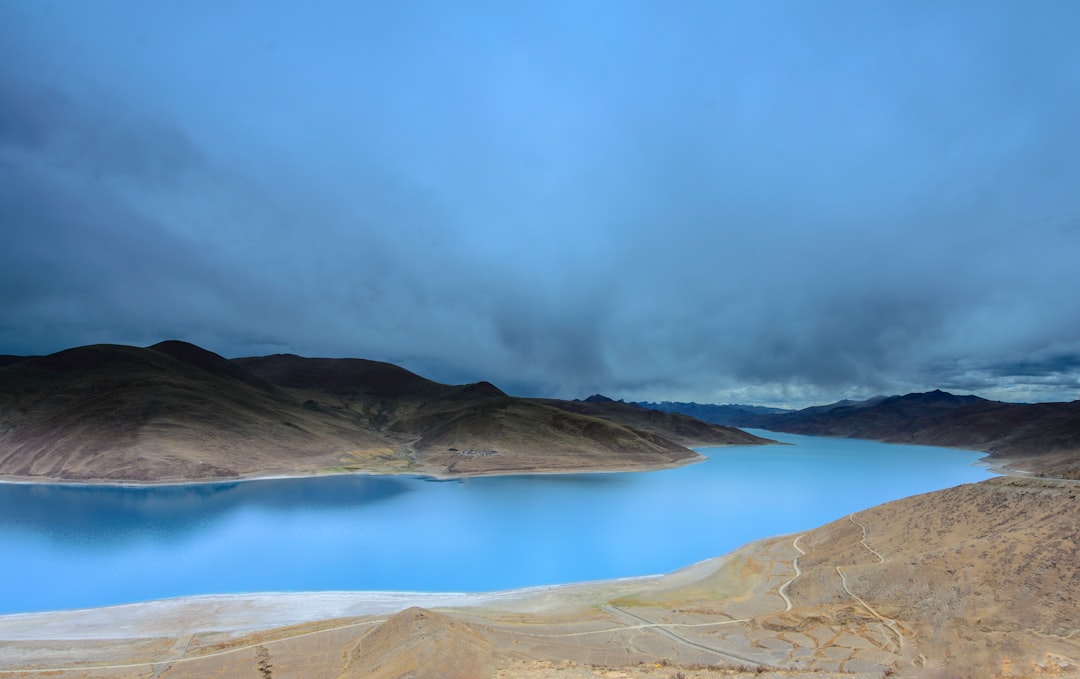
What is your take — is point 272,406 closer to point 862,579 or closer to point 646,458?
point 646,458

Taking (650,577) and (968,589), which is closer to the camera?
(968,589)

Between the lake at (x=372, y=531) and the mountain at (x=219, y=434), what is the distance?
30.1 ft

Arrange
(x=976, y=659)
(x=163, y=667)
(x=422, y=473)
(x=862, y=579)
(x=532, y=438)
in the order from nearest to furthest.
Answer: (x=976, y=659), (x=163, y=667), (x=862, y=579), (x=422, y=473), (x=532, y=438)

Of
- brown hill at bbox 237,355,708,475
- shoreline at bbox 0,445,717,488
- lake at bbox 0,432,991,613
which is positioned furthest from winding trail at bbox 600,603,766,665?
brown hill at bbox 237,355,708,475

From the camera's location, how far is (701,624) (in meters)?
25.4

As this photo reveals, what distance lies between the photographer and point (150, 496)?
2682 inches

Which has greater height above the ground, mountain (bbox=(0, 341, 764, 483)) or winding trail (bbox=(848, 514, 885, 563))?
mountain (bbox=(0, 341, 764, 483))

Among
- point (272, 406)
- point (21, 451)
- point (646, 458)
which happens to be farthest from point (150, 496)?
point (646, 458)

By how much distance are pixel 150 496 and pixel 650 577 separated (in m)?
62.5

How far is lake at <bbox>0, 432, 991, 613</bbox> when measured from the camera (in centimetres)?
3625

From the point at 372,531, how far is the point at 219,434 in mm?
58965

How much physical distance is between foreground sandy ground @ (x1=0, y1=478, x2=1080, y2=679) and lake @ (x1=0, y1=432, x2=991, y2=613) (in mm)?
5398

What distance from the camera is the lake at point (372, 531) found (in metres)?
36.2

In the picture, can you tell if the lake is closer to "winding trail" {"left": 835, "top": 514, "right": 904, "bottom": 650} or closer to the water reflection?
the water reflection
